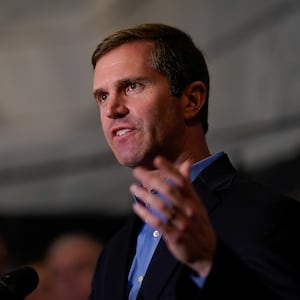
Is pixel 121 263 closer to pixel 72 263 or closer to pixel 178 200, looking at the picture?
pixel 178 200

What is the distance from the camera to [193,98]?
135 cm

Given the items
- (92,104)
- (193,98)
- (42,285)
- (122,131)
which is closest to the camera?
(122,131)

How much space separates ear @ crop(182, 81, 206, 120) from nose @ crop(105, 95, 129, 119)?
0.14 metres

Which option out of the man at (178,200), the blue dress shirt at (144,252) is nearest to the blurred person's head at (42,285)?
the man at (178,200)

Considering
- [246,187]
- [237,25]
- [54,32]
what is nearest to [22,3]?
[54,32]

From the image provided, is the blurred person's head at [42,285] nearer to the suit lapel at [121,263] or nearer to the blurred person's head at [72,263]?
the blurred person's head at [72,263]

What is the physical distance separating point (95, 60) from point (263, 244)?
0.57 meters

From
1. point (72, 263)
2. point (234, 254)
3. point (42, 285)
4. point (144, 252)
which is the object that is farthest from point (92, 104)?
point (234, 254)

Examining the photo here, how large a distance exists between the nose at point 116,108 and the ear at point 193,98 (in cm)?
14

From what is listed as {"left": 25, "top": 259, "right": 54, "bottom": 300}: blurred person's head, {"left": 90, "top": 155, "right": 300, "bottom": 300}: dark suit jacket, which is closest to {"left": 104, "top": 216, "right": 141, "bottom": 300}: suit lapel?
{"left": 90, "top": 155, "right": 300, "bottom": 300}: dark suit jacket

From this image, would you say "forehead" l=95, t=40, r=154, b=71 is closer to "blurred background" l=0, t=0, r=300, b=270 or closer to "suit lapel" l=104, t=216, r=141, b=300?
"suit lapel" l=104, t=216, r=141, b=300

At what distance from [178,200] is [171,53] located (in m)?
0.54

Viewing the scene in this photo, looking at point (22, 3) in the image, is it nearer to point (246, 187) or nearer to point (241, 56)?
point (241, 56)

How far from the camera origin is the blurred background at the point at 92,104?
8.16 feet
